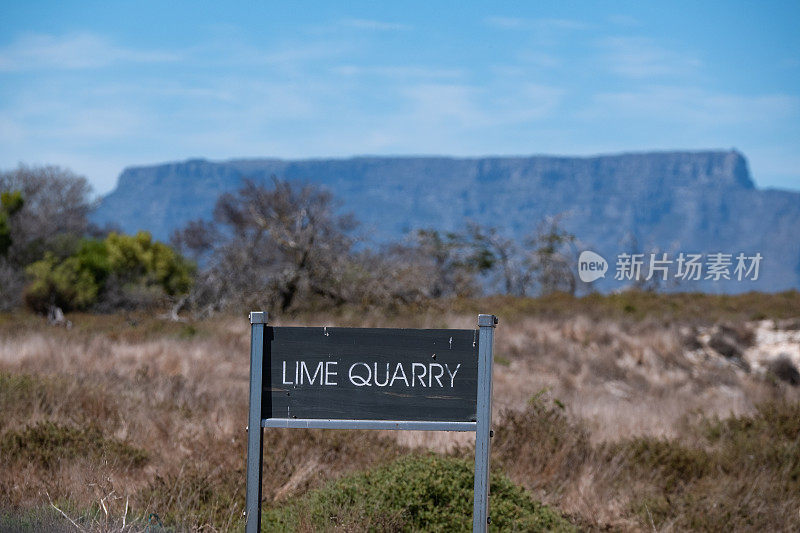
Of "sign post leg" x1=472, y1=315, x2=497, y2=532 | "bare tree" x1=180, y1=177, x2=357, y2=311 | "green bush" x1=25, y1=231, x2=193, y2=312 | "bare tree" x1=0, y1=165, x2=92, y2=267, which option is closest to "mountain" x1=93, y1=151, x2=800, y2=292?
"bare tree" x1=0, y1=165, x2=92, y2=267

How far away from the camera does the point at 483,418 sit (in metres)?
4.41

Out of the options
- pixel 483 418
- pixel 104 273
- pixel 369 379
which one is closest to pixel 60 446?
pixel 369 379

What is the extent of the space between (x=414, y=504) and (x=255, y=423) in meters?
1.70

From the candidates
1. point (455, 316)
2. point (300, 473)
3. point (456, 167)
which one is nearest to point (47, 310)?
point (455, 316)

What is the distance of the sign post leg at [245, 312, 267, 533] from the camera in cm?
443

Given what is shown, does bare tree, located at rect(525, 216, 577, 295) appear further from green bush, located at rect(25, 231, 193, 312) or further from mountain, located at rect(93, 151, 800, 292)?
mountain, located at rect(93, 151, 800, 292)

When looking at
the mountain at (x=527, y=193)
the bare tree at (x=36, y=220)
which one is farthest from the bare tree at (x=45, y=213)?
the mountain at (x=527, y=193)

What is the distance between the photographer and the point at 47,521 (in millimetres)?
4695

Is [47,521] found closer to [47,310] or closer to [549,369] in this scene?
[549,369]

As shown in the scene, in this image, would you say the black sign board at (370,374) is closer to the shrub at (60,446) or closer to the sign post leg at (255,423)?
the sign post leg at (255,423)

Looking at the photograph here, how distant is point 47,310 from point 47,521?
61.9 ft

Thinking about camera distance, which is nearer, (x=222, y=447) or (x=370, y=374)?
(x=370, y=374)

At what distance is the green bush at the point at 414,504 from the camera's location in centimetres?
546

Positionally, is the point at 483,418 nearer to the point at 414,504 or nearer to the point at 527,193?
the point at 414,504
